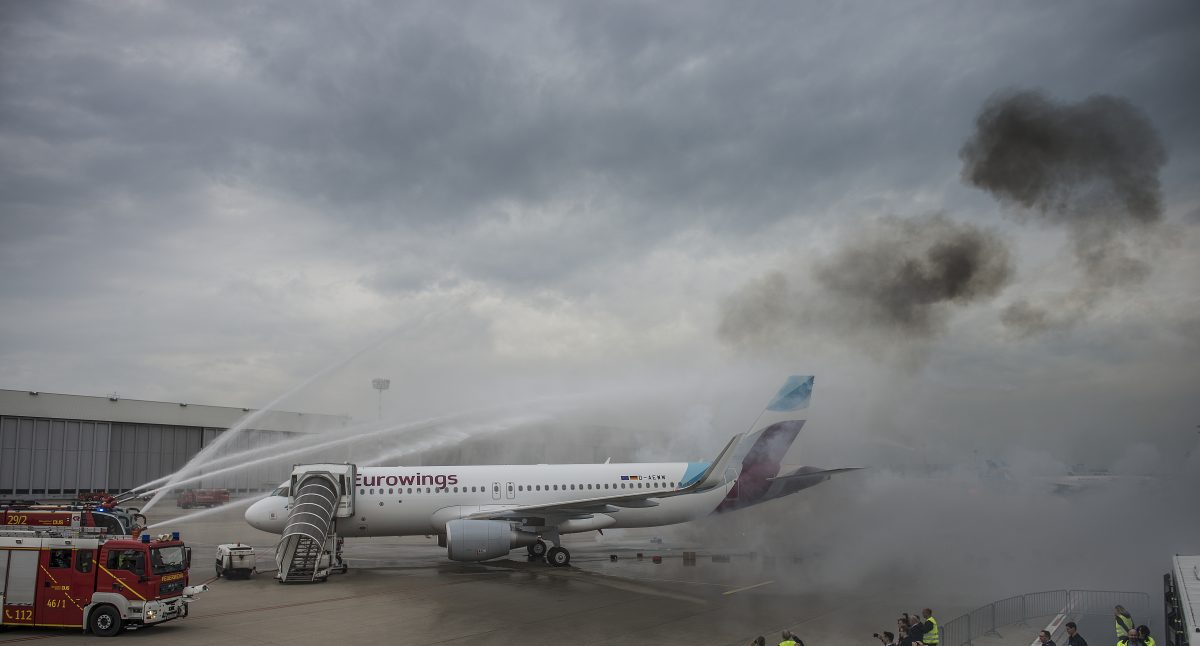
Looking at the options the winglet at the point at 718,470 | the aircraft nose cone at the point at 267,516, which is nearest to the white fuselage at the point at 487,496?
the aircraft nose cone at the point at 267,516

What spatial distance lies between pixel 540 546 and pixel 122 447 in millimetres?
47033

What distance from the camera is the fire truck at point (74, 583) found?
16.9 meters

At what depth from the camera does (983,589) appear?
2378 centimetres

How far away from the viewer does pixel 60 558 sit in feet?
55.3

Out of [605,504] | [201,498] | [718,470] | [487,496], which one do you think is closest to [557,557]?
[487,496]

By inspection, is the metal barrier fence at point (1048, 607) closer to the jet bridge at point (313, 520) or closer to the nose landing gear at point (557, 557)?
the nose landing gear at point (557, 557)

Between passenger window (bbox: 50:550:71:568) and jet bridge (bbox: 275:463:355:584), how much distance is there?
892 centimetres

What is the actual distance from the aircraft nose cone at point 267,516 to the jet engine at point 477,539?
738 cm

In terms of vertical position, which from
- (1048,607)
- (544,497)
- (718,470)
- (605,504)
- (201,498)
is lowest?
(1048,607)

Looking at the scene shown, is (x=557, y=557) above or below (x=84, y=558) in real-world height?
below

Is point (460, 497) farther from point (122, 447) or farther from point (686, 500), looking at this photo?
point (122, 447)

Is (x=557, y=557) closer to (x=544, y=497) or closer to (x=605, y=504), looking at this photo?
(x=544, y=497)

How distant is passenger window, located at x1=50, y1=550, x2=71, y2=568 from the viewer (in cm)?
1684

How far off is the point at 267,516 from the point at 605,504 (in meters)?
13.5
